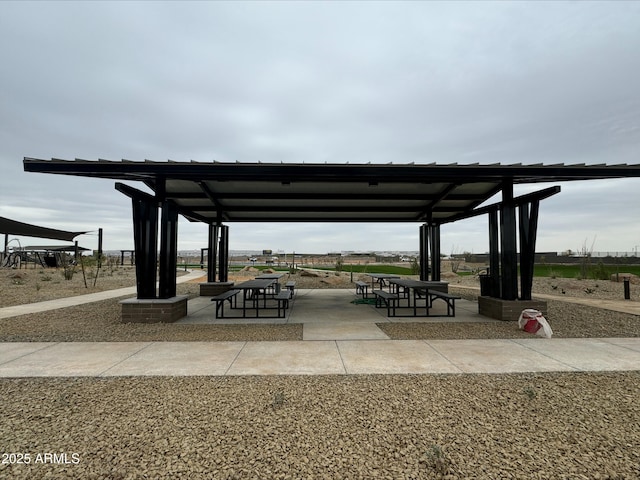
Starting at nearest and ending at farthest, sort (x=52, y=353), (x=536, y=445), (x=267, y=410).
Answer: (x=536, y=445) → (x=267, y=410) → (x=52, y=353)

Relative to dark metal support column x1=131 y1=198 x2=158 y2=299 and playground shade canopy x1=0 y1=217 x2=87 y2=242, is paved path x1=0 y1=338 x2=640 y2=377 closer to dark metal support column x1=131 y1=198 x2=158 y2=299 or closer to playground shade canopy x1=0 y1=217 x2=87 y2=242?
dark metal support column x1=131 y1=198 x2=158 y2=299

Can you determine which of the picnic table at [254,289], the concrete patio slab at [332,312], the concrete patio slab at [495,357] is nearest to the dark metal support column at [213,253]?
the picnic table at [254,289]

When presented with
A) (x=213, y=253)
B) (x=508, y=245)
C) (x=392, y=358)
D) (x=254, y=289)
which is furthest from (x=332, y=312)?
(x=213, y=253)

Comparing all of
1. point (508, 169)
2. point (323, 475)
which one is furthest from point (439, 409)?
point (508, 169)

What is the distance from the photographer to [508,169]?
7488 mm

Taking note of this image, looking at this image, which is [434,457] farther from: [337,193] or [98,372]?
[337,193]

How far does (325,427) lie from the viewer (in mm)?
2793

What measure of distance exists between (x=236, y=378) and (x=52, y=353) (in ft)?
11.3

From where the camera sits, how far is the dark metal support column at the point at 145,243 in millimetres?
7527

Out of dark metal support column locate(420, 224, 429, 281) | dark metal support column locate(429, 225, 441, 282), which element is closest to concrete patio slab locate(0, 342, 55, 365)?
dark metal support column locate(429, 225, 441, 282)

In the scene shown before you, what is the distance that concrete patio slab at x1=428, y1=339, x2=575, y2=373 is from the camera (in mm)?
4348

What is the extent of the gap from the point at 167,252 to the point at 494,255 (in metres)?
8.71

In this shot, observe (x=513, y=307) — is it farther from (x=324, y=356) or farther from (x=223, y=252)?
(x=223, y=252)

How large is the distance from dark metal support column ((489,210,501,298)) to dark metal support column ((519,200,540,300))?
612 mm
